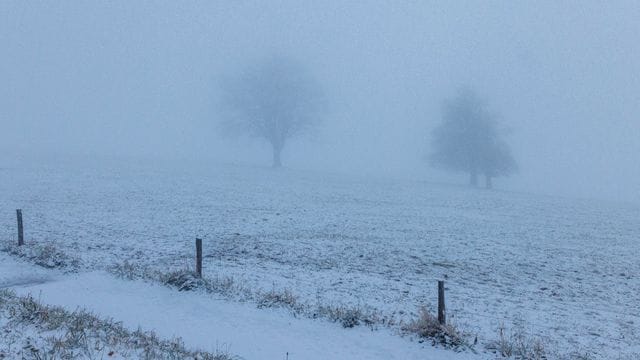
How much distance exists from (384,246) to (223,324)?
1093 centimetres

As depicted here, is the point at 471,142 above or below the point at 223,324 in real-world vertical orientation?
above

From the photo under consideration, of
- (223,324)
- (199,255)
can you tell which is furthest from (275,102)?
(223,324)

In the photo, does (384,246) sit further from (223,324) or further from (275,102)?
(275,102)

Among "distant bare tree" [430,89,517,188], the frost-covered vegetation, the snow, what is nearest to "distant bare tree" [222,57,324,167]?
"distant bare tree" [430,89,517,188]

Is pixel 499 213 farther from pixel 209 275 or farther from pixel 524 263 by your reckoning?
pixel 209 275

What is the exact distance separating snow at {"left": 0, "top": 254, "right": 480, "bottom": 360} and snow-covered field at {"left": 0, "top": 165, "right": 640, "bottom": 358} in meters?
1.71

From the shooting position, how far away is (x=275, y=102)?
6719 centimetres

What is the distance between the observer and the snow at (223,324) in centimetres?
1105

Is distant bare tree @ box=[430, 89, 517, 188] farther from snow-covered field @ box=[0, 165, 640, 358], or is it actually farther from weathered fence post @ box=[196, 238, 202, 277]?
weathered fence post @ box=[196, 238, 202, 277]

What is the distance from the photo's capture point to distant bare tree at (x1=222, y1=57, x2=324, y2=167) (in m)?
67.5

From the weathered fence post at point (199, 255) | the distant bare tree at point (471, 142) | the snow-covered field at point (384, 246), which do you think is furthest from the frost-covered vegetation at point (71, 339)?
the distant bare tree at point (471, 142)

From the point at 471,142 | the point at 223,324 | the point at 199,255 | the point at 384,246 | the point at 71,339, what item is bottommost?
the point at 223,324

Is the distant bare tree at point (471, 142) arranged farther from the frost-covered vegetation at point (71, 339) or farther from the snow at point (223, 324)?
the frost-covered vegetation at point (71, 339)

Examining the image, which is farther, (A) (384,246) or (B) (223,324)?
(A) (384,246)
